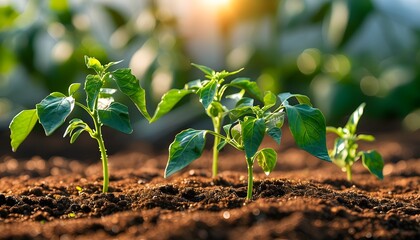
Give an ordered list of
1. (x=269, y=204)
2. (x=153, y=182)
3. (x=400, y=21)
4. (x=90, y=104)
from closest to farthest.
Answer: (x=269, y=204), (x=90, y=104), (x=153, y=182), (x=400, y=21)

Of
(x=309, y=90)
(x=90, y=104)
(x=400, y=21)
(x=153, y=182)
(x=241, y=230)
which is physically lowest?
(x=241, y=230)

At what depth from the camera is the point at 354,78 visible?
4.58 metres

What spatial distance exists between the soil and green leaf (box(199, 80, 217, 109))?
243 millimetres

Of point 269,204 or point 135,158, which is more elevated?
point 135,158

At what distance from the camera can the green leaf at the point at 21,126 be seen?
1.69 m

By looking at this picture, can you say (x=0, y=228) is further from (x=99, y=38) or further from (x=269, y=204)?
(x=99, y=38)

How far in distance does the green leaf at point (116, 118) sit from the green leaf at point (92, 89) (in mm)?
40

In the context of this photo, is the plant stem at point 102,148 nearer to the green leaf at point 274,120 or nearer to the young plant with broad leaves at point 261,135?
the young plant with broad leaves at point 261,135

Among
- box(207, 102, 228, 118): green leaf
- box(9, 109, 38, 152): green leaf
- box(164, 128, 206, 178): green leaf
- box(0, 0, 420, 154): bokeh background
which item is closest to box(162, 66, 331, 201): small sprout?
box(164, 128, 206, 178): green leaf

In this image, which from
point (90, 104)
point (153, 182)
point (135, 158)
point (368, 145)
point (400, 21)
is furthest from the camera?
point (400, 21)

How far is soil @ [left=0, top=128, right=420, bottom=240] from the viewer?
4.50 feet

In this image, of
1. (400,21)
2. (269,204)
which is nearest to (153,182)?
(269,204)

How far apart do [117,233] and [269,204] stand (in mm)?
348

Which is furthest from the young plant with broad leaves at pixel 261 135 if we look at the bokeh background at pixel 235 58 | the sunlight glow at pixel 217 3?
the sunlight glow at pixel 217 3
